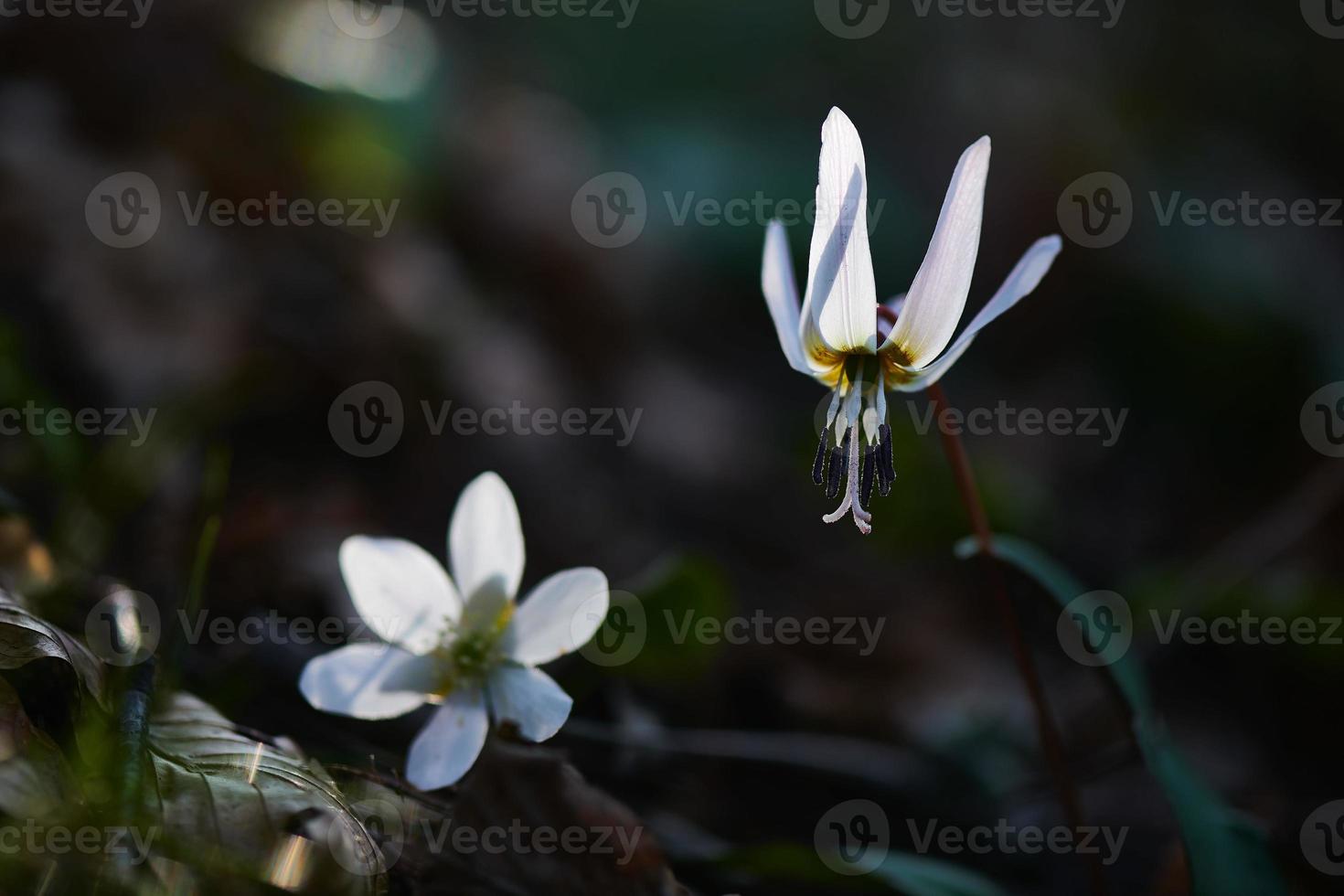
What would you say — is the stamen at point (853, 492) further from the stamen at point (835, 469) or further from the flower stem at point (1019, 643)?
the flower stem at point (1019, 643)

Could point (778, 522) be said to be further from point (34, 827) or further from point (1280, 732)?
point (34, 827)

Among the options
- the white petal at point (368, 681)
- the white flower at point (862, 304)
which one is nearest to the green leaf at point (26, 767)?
the white petal at point (368, 681)

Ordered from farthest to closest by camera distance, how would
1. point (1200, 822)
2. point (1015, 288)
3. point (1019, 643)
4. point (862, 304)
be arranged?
point (1019, 643) < point (1200, 822) < point (862, 304) < point (1015, 288)

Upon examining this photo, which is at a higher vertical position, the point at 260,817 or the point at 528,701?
the point at 528,701

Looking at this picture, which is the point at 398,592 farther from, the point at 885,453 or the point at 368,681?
the point at 885,453

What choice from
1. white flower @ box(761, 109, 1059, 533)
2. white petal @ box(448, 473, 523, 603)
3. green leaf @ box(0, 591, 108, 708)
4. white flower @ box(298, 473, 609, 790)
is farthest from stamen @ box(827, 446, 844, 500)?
green leaf @ box(0, 591, 108, 708)

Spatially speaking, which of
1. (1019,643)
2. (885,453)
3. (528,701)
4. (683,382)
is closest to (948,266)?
(885,453)
